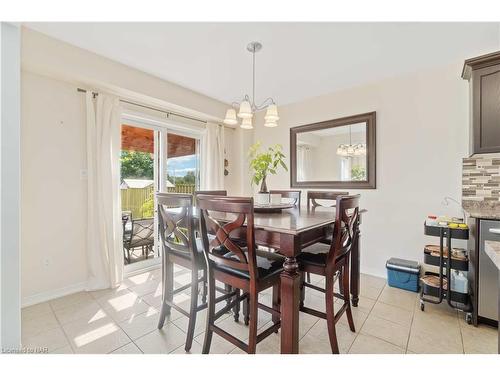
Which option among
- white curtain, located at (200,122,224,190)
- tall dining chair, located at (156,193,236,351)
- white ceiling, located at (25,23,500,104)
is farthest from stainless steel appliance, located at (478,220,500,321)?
white curtain, located at (200,122,224,190)

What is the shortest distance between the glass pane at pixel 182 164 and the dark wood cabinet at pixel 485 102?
3.49 metres

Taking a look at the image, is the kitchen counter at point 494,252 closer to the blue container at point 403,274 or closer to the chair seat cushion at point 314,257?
the chair seat cushion at point 314,257

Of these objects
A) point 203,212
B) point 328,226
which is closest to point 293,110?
point 328,226

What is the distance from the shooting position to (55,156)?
7.77 feet

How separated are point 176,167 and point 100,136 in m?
1.17

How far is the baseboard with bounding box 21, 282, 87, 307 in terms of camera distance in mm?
2189

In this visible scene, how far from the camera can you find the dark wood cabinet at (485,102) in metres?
1.99

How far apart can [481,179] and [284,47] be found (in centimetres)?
240

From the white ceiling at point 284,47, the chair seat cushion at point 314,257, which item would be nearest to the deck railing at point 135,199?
the white ceiling at point 284,47

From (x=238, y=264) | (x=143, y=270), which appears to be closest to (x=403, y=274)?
(x=238, y=264)

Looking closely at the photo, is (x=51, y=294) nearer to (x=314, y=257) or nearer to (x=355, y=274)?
(x=314, y=257)

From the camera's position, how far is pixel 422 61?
8.11 feet

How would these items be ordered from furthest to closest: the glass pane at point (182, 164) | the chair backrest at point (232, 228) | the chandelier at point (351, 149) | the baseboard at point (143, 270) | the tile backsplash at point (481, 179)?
the glass pane at point (182, 164), the chandelier at point (351, 149), the baseboard at point (143, 270), the tile backsplash at point (481, 179), the chair backrest at point (232, 228)

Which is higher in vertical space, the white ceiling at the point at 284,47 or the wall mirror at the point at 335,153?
the white ceiling at the point at 284,47
